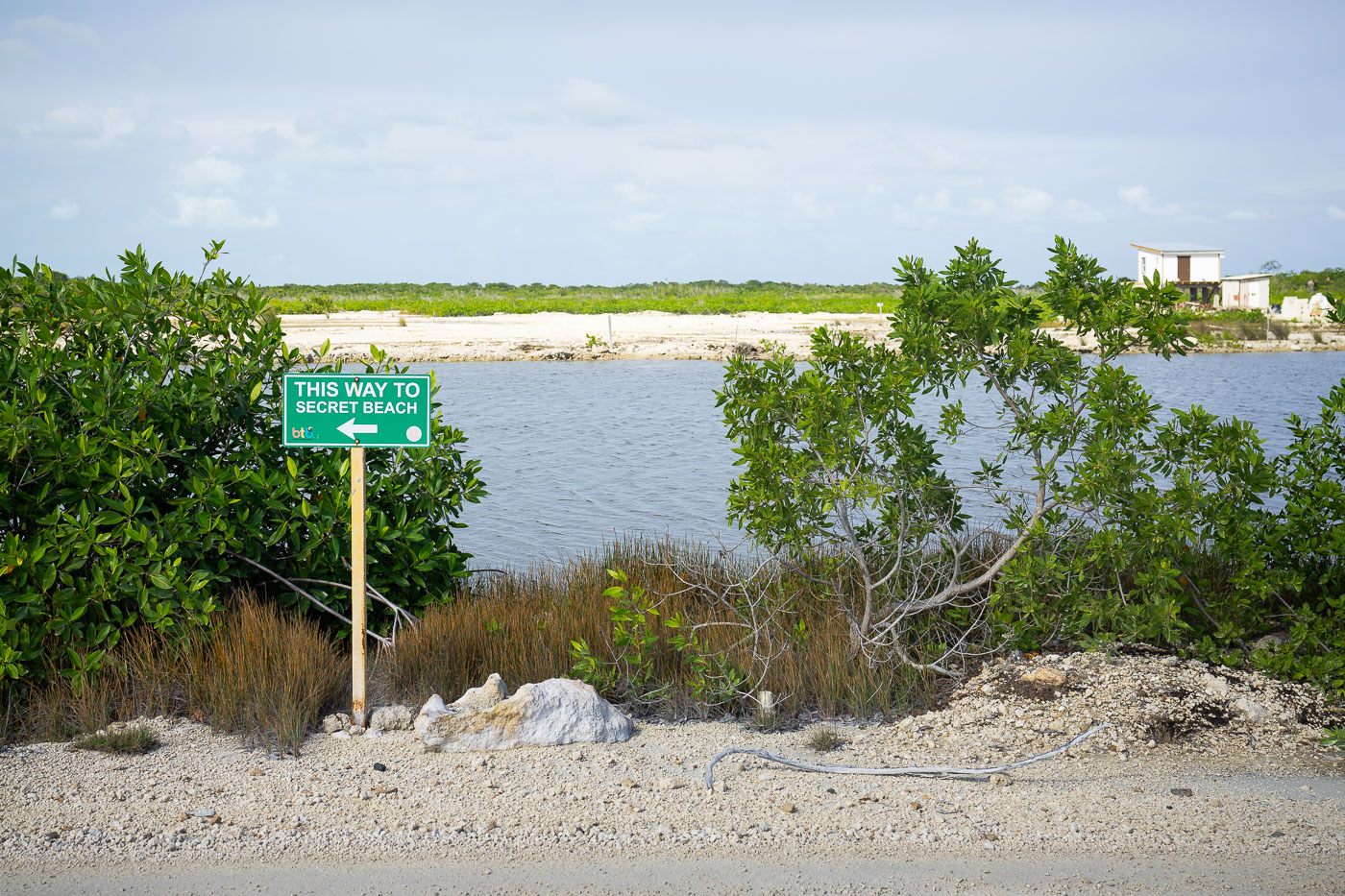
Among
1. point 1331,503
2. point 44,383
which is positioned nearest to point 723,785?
point 1331,503

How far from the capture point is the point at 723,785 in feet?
15.8

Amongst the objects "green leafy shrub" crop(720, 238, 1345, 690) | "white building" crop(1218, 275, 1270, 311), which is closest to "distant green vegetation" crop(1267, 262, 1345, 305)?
"white building" crop(1218, 275, 1270, 311)

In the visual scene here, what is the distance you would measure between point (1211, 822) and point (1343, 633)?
6.50 feet

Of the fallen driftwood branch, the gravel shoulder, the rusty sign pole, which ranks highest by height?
the rusty sign pole

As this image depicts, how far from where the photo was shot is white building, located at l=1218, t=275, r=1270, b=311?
198 feet

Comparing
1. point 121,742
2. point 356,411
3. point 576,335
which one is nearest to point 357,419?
point 356,411

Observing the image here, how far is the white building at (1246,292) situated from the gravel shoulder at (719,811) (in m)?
61.6

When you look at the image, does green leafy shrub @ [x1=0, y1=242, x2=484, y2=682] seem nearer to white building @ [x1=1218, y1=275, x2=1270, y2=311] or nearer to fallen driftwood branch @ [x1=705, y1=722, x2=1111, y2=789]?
fallen driftwood branch @ [x1=705, y1=722, x2=1111, y2=789]

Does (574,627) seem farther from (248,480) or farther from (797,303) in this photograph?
(797,303)

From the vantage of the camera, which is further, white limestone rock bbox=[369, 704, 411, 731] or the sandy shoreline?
the sandy shoreline

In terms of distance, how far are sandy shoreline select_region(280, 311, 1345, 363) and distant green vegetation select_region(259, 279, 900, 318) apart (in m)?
3.14

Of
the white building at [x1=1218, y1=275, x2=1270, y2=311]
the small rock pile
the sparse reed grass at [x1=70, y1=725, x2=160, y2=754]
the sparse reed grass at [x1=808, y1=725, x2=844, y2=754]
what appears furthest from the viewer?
the white building at [x1=1218, y1=275, x2=1270, y2=311]

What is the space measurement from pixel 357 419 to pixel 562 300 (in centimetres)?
7054

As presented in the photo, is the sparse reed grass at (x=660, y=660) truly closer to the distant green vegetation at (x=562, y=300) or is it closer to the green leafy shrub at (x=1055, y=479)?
the green leafy shrub at (x=1055, y=479)
